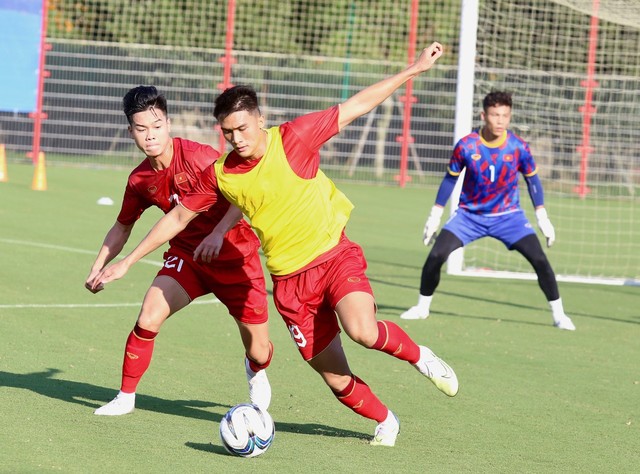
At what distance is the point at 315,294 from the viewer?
595cm

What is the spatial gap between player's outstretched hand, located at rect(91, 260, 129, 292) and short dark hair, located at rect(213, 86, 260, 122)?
0.90m

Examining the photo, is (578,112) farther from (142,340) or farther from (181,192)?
(142,340)

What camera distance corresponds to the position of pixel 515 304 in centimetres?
1195

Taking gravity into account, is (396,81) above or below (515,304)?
above

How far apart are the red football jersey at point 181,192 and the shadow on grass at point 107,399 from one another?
A: 3.12ft

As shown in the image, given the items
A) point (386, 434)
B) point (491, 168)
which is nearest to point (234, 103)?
point (386, 434)

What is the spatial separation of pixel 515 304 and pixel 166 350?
470cm

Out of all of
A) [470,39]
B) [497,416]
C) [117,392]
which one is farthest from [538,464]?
[470,39]

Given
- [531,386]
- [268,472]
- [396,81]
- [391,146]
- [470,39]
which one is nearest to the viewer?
[268,472]

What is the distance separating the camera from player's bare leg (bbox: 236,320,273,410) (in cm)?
675

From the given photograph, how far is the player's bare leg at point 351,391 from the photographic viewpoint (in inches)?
237

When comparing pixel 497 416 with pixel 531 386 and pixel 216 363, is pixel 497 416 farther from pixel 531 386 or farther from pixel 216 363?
pixel 216 363

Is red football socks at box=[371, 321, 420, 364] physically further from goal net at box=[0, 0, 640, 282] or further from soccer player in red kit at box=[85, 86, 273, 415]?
goal net at box=[0, 0, 640, 282]

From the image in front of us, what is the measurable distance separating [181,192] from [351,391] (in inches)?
60.8
